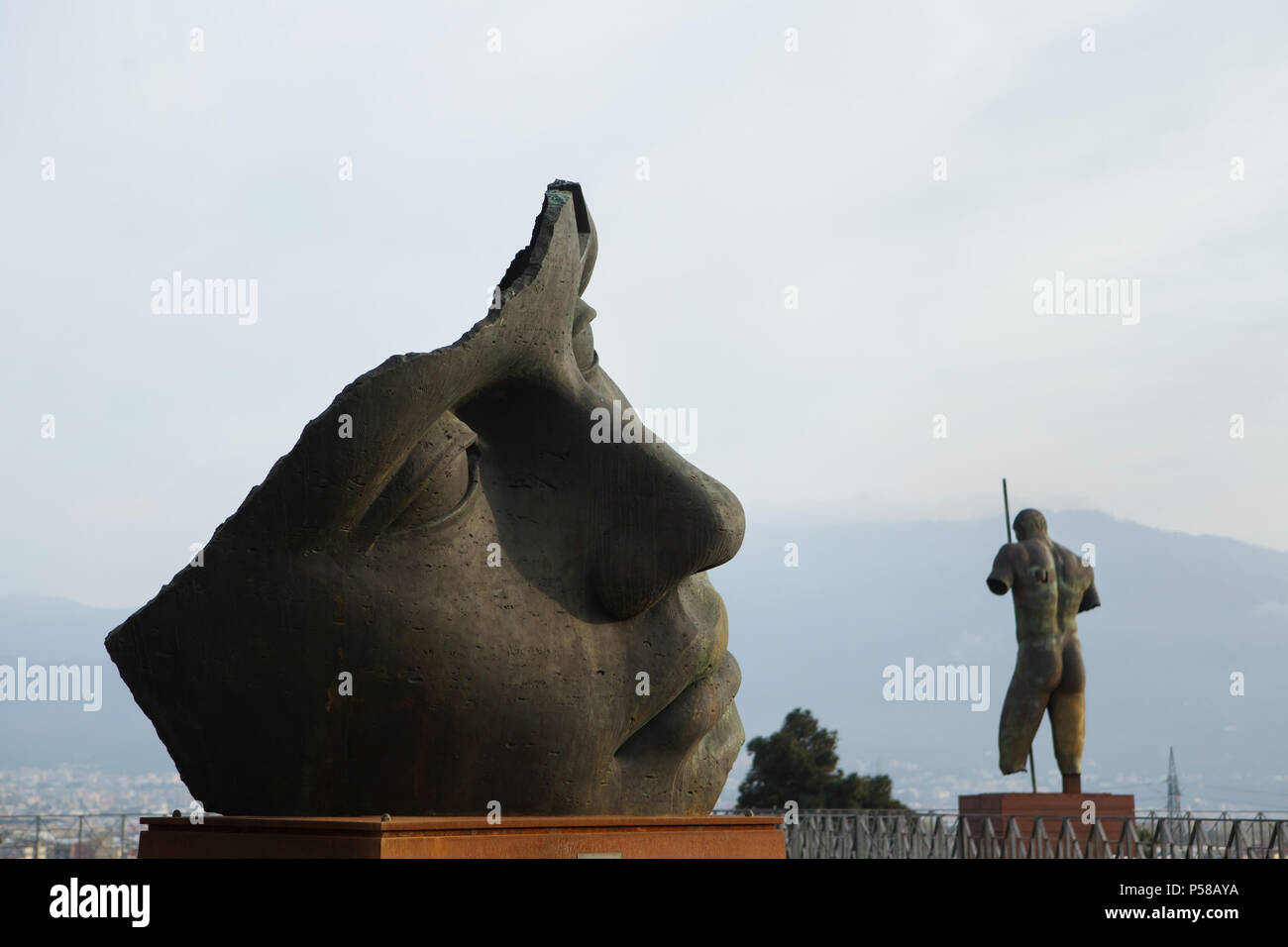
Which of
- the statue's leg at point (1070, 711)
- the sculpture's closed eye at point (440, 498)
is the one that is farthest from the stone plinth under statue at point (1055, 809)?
the sculpture's closed eye at point (440, 498)

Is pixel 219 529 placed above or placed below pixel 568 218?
below

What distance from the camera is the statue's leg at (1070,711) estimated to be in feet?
54.8

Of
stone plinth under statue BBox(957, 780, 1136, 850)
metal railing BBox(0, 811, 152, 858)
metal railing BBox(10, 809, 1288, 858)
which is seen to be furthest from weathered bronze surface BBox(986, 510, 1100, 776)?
metal railing BBox(0, 811, 152, 858)

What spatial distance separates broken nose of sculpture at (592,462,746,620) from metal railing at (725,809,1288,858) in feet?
15.5

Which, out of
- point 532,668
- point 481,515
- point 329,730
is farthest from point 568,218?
point 329,730

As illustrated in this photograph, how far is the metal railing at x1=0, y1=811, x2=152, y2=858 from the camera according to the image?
14115 millimetres

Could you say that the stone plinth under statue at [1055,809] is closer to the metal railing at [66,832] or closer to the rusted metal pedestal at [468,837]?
the metal railing at [66,832]

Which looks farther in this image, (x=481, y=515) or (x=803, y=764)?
(x=803, y=764)

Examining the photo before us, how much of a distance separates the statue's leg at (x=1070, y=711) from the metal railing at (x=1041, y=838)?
1124mm

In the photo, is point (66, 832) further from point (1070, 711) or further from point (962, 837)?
point (1070, 711)

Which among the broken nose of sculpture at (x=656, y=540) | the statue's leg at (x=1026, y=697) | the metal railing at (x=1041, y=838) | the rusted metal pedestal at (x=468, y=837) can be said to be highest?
the broken nose of sculpture at (x=656, y=540)
